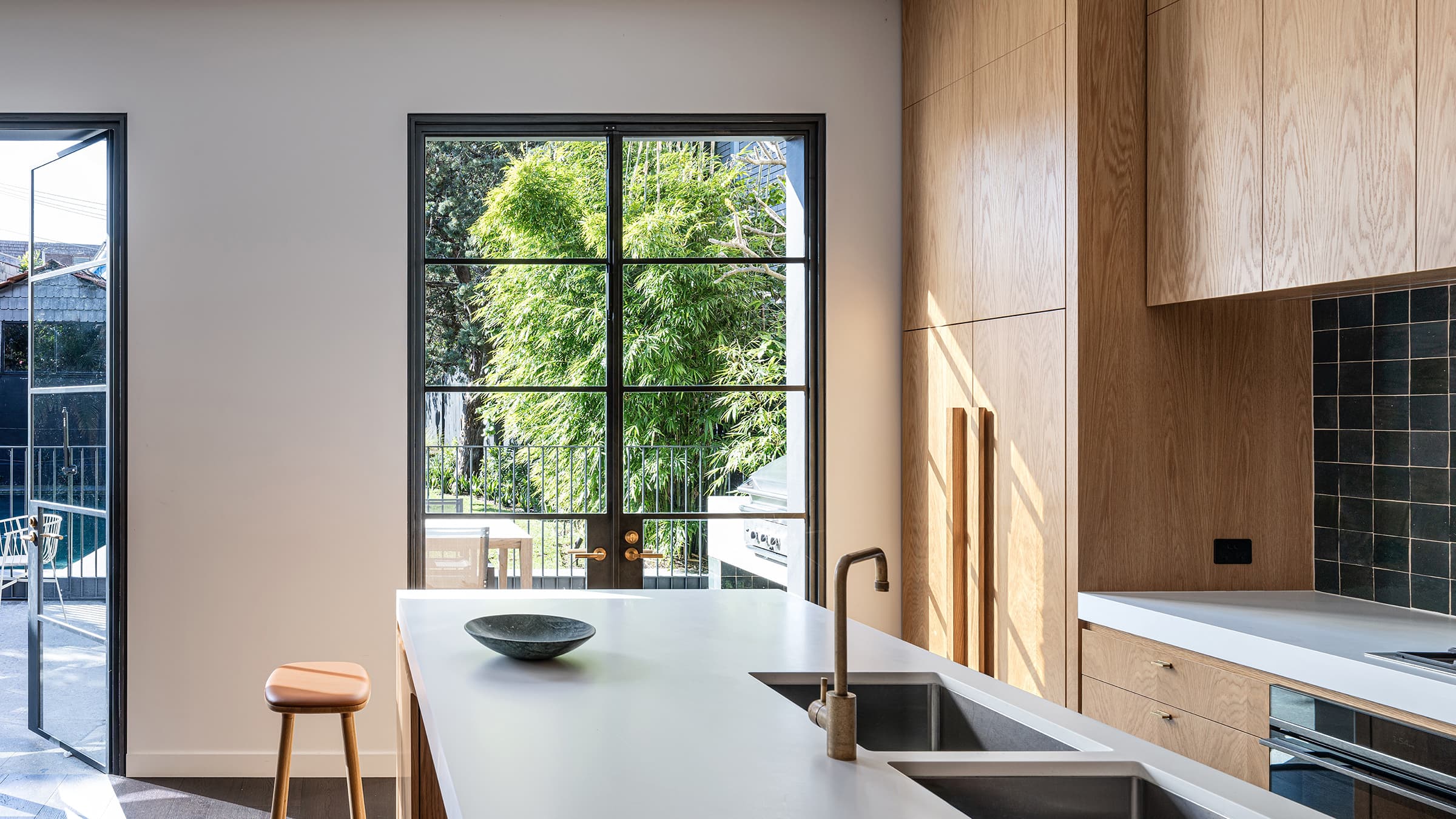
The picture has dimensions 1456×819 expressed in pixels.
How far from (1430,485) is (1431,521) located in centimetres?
9

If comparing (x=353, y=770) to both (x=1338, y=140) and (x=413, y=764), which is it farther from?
(x=1338, y=140)

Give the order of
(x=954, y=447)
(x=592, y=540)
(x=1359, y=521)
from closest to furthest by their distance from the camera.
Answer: (x=1359, y=521) < (x=954, y=447) < (x=592, y=540)

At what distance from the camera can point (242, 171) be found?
3.66 m

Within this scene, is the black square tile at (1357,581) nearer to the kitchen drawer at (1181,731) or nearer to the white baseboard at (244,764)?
the kitchen drawer at (1181,731)

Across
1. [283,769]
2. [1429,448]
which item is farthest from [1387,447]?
[283,769]

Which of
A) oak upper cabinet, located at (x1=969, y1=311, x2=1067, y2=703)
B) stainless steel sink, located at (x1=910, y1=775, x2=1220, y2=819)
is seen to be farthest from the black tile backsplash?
stainless steel sink, located at (x1=910, y1=775, x2=1220, y2=819)

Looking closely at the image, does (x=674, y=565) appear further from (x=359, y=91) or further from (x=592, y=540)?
(x=359, y=91)

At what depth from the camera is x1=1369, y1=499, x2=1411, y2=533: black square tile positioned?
97.0 inches

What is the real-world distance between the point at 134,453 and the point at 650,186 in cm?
226

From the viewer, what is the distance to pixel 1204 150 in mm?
2523

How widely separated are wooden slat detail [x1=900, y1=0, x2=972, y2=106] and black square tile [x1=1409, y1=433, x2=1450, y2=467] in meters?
1.80

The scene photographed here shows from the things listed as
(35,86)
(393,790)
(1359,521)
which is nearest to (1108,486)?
(1359,521)

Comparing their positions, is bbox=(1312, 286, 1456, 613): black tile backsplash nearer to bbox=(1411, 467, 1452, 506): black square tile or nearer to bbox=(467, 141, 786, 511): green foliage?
bbox=(1411, 467, 1452, 506): black square tile

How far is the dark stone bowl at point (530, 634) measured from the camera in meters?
1.90
